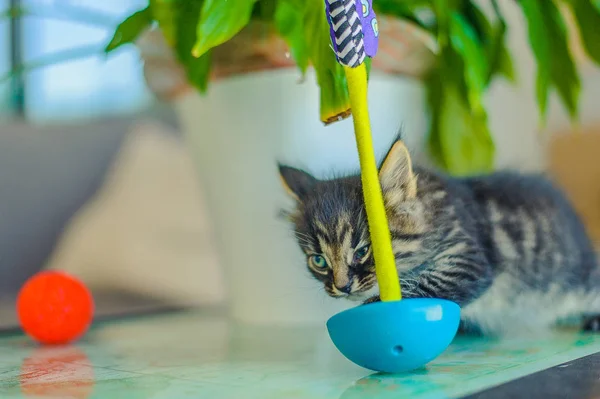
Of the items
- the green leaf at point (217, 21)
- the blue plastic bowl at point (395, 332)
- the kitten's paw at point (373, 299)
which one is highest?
the green leaf at point (217, 21)

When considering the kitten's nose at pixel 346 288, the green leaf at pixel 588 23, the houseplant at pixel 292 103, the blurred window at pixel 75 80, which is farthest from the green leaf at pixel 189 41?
the blurred window at pixel 75 80

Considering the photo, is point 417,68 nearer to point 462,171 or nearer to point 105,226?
point 462,171

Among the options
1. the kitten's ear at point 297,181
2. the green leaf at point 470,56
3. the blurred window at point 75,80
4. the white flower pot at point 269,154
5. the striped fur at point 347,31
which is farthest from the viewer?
the blurred window at point 75,80

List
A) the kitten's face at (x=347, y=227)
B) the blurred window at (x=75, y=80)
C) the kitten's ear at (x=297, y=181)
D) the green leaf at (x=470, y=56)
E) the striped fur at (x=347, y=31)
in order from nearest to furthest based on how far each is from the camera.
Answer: the striped fur at (x=347, y=31)
the kitten's face at (x=347, y=227)
the kitten's ear at (x=297, y=181)
the green leaf at (x=470, y=56)
the blurred window at (x=75, y=80)

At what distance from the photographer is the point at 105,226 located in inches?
62.7

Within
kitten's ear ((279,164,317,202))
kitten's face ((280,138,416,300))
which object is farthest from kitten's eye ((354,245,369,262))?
kitten's ear ((279,164,317,202))

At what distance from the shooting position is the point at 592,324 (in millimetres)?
838

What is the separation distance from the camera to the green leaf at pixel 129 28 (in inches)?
35.3

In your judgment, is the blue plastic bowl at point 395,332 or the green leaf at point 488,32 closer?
the blue plastic bowl at point 395,332

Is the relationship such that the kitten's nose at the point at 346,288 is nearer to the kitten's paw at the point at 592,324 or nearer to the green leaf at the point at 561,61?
the kitten's paw at the point at 592,324

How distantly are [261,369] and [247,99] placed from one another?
17.1 inches

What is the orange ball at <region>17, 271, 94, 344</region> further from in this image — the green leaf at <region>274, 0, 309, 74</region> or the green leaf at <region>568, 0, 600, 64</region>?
the green leaf at <region>568, 0, 600, 64</region>

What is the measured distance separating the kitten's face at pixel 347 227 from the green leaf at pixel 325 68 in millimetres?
71

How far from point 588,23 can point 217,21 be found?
0.53 meters
